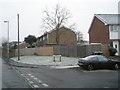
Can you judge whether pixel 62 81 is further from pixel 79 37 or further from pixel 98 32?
pixel 79 37

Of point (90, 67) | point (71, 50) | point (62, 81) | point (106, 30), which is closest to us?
point (62, 81)

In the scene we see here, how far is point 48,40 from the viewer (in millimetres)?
71250

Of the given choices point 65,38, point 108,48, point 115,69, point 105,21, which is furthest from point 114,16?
point 115,69

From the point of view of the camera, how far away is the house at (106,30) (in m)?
45.8

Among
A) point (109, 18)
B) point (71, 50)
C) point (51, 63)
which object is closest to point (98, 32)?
point (109, 18)

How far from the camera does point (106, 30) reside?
4703 centimetres

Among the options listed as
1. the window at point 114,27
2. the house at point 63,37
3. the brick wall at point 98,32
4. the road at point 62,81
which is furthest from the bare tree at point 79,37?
the road at point 62,81

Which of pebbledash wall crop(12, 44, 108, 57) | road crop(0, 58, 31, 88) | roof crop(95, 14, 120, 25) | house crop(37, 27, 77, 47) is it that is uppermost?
roof crop(95, 14, 120, 25)

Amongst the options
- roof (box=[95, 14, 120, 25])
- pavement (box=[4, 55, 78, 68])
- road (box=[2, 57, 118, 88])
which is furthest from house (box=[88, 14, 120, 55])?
road (box=[2, 57, 118, 88])

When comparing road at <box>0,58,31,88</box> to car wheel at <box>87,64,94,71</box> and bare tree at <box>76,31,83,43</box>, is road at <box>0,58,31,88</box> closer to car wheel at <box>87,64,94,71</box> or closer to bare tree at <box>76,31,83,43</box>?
car wheel at <box>87,64,94,71</box>

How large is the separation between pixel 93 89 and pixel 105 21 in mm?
36564

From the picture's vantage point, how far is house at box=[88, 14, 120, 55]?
150ft

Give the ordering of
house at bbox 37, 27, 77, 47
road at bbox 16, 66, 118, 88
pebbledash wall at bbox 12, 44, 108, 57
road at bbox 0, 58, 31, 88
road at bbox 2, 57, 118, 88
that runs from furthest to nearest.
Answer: house at bbox 37, 27, 77, 47 < pebbledash wall at bbox 12, 44, 108, 57 < road at bbox 0, 58, 31, 88 < road at bbox 2, 57, 118, 88 < road at bbox 16, 66, 118, 88

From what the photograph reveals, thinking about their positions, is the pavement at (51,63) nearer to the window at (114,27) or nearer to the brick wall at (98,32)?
the window at (114,27)
